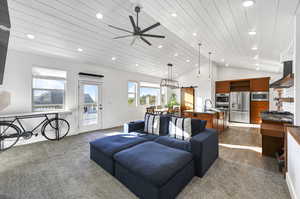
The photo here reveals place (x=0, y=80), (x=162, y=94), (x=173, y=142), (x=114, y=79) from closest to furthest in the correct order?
(x=0, y=80)
(x=173, y=142)
(x=114, y=79)
(x=162, y=94)

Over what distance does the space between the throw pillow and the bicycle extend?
120 inches

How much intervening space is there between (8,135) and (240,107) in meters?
9.49

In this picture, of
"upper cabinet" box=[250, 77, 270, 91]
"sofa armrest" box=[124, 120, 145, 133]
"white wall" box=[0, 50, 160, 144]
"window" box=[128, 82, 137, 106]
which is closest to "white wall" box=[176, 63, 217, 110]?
"upper cabinet" box=[250, 77, 270, 91]

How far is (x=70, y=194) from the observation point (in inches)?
70.9

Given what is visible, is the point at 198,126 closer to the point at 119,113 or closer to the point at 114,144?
the point at 114,144

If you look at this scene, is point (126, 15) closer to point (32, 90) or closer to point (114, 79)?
point (114, 79)

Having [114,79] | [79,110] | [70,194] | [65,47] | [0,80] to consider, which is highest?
[65,47]

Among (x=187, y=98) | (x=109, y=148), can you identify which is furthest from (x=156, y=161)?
(x=187, y=98)

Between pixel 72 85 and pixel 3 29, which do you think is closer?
pixel 3 29

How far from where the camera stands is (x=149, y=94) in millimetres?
8047

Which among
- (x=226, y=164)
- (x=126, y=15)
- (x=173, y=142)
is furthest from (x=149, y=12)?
(x=226, y=164)

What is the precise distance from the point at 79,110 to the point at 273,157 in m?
6.10

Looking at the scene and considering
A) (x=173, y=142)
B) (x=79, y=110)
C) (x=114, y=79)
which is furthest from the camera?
(x=114, y=79)

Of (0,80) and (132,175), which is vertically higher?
(0,80)
